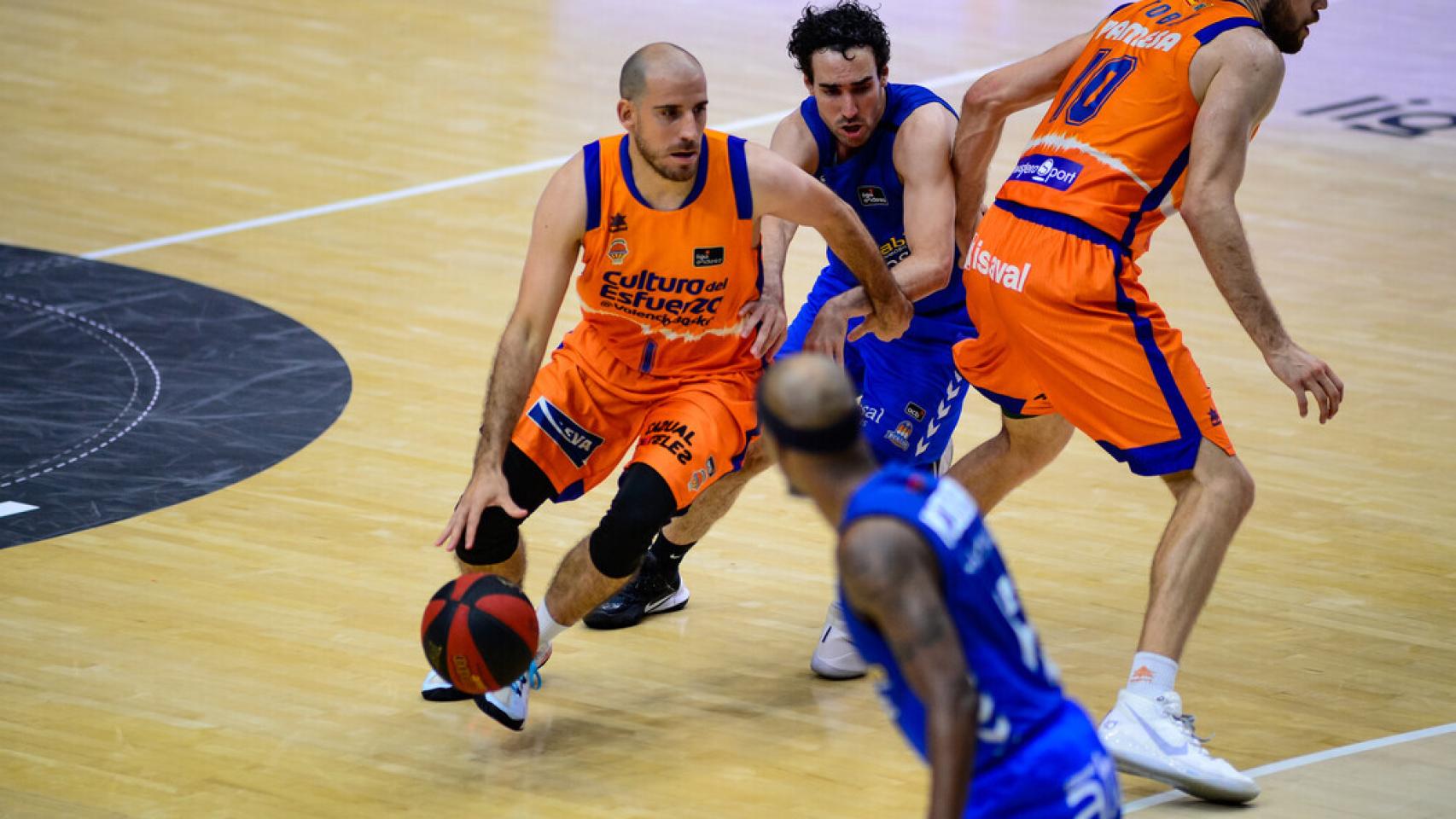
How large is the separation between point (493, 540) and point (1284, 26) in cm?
260

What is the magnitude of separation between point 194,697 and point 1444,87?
1226 centimetres

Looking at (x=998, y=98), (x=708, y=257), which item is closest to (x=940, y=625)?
(x=708, y=257)

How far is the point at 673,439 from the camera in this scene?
5562 millimetres

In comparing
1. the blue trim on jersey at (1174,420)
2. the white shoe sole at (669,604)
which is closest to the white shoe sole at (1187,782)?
the blue trim on jersey at (1174,420)

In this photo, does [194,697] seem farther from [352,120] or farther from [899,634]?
[352,120]

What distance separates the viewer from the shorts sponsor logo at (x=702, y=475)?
552 centimetres

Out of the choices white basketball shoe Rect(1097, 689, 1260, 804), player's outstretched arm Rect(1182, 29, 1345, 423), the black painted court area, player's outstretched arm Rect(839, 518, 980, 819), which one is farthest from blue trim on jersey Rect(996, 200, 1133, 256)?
the black painted court area

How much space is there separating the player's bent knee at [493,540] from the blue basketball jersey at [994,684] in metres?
2.18

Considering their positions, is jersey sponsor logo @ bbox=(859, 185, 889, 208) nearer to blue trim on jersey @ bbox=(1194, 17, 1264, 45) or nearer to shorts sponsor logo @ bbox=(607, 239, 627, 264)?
shorts sponsor logo @ bbox=(607, 239, 627, 264)

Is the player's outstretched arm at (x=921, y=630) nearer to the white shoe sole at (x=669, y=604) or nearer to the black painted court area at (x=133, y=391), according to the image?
the white shoe sole at (x=669, y=604)

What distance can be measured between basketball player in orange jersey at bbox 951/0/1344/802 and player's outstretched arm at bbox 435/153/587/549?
46.0 inches

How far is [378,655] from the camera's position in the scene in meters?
5.91

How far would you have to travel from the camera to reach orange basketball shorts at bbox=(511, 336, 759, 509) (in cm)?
557

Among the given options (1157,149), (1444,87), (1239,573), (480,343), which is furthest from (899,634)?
(1444,87)
